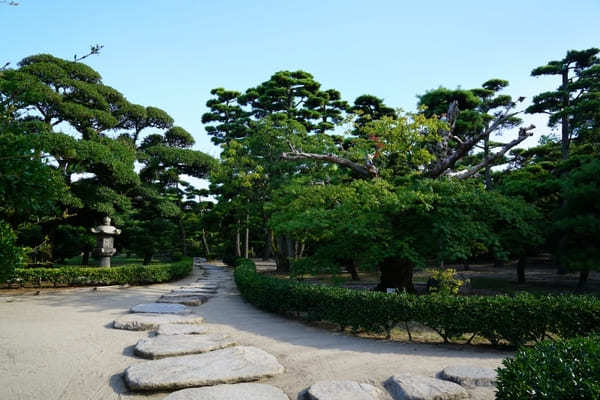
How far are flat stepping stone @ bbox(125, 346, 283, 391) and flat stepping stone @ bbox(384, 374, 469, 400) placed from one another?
4.25 ft

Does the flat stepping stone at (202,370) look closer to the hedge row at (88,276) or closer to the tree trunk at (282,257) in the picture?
the hedge row at (88,276)

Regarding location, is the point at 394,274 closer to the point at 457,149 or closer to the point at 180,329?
the point at 457,149

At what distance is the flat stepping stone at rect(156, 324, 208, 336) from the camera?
558cm

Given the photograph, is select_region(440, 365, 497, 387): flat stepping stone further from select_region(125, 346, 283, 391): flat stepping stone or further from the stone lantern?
the stone lantern

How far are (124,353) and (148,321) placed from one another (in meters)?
1.67

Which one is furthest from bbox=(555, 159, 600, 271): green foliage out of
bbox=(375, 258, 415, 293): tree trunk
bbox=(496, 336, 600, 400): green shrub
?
bbox=(496, 336, 600, 400): green shrub

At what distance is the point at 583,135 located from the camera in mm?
19906

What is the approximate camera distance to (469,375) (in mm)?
3793

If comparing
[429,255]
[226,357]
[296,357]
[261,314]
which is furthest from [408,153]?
[226,357]

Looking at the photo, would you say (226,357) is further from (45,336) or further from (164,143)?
(164,143)

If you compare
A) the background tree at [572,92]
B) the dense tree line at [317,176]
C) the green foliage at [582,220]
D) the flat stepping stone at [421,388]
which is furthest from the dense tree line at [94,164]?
the background tree at [572,92]

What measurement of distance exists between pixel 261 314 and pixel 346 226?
9.30 ft

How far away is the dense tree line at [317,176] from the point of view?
7.22 metres

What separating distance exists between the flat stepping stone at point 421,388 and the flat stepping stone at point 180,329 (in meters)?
3.32
